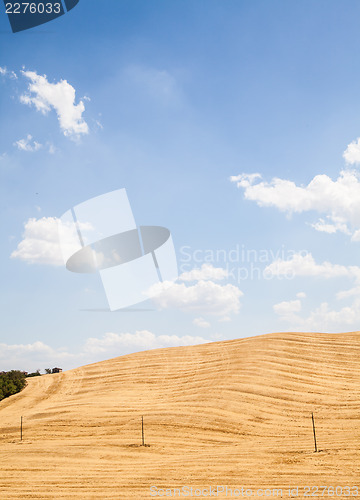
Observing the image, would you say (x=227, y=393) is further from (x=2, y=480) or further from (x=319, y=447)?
(x=2, y=480)

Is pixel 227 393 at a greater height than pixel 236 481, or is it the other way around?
pixel 227 393

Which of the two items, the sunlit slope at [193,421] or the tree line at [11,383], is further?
the tree line at [11,383]

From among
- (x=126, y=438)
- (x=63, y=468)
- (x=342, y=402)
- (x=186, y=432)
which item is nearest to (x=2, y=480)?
(x=63, y=468)

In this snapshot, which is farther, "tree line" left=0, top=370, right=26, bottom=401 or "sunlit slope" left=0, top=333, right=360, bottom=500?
"tree line" left=0, top=370, right=26, bottom=401

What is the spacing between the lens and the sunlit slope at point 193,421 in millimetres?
17516

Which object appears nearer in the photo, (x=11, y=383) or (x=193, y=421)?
(x=193, y=421)

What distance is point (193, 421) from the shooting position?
1134 inches

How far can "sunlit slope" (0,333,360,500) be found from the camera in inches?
690

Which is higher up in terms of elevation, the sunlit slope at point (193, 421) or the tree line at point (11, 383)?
the tree line at point (11, 383)

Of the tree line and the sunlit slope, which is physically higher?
the tree line

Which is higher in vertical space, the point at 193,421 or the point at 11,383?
the point at 11,383

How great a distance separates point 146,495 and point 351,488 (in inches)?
289

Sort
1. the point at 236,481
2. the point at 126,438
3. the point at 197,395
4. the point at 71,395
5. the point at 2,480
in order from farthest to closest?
the point at 71,395, the point at 197,395, the point at 126,438, the point at 2,480, the point at 236,481

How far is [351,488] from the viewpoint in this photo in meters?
14.6
